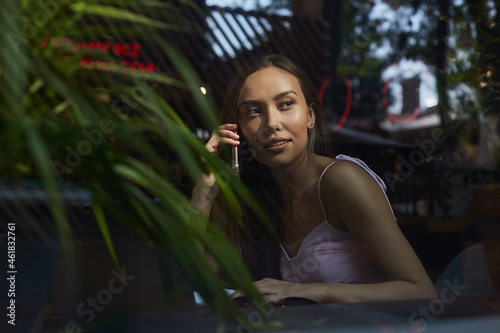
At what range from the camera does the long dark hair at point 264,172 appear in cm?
149

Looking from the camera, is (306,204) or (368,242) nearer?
(368,242)

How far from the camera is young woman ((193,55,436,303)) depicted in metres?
1.35

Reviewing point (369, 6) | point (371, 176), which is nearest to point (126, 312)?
point (371, 176)

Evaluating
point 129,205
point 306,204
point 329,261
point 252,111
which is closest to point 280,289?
point 329,261

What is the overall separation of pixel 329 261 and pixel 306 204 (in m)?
0.17

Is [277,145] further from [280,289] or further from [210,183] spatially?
[210,183]

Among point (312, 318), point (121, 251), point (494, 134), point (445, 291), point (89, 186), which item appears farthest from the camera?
point (494, 134)

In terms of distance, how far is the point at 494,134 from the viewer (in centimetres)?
224

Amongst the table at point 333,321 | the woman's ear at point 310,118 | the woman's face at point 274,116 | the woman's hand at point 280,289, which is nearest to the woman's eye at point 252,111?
the woman's face at point 274,116

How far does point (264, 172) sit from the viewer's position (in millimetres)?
1608

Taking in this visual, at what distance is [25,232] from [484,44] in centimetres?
191

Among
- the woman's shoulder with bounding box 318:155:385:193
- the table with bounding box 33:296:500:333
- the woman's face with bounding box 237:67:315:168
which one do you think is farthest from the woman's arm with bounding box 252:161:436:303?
the table with bounding box 33:296:500:333

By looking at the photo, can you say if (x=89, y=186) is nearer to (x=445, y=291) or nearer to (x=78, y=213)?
(x=78, y=213)

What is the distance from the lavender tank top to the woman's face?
0.11 meters
